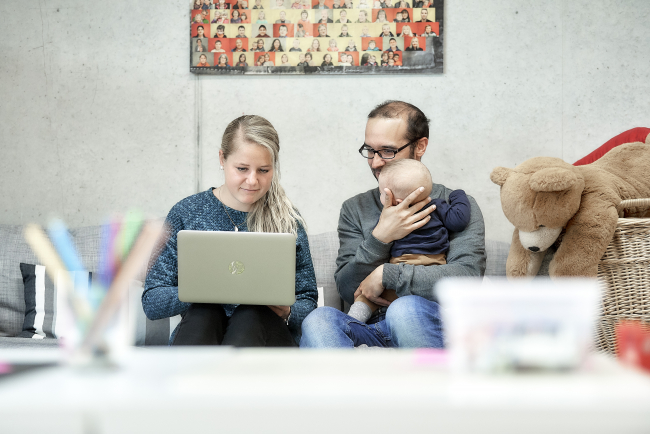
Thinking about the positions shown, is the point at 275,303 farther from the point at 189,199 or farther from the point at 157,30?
the point at 157,30

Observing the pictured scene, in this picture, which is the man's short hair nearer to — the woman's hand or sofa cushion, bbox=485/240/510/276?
sofa cushion, bbox=485/240/510/276

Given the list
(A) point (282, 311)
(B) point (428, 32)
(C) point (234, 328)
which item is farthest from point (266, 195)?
(B) point (428, 32)

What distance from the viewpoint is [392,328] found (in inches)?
58.6

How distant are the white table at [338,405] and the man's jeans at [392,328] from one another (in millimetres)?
873

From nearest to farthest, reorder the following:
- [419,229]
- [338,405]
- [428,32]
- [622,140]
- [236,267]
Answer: [338,405], [236,267], [419,229], [622,140], [428,32]

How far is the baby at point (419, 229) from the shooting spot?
1699 mm

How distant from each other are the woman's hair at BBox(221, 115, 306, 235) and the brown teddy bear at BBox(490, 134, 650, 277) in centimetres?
65

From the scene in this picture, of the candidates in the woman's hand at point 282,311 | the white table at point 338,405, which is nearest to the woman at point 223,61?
the woman's hand at point 282,311

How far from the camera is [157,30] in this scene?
2.51m

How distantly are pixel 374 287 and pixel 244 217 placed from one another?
1.59 feet

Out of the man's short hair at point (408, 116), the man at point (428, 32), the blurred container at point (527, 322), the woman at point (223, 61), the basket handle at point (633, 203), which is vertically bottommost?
the blurred container at point (527, 322)

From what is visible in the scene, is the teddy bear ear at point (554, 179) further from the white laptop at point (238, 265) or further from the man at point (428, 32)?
the man at point (428, 32)

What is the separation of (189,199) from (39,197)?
1.13m

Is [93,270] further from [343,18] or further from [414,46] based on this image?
[414,46]
